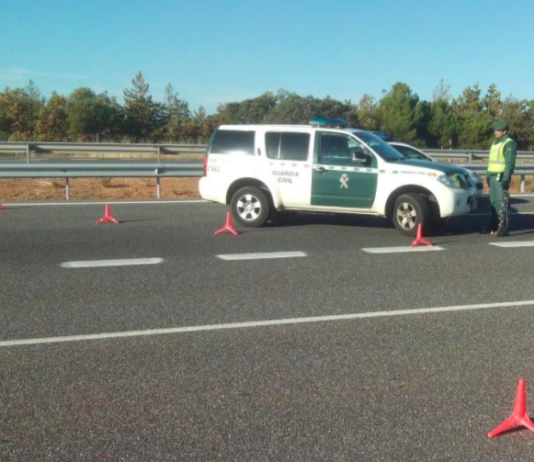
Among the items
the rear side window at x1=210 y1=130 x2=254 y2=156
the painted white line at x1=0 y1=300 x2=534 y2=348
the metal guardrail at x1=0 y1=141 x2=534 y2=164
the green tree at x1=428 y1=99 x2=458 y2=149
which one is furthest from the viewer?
the green tree at x1=428 y1=99 x2=458 y2=149

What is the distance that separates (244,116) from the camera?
67.3 meters

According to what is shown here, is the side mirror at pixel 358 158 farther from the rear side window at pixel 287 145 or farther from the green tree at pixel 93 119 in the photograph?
the green tree at pixel 93 119

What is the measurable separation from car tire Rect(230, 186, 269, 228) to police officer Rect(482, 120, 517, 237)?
3.83 meters

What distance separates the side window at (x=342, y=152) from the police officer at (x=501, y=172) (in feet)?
6.41

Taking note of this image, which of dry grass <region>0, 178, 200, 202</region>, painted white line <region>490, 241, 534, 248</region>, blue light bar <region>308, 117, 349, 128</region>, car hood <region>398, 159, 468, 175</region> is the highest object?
blue light bar <region>308, 117, 349, 128</region>

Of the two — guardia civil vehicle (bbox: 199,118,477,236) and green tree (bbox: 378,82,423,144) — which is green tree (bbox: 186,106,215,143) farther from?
guardia civil vehicle (bbox: 199,118,477,236)

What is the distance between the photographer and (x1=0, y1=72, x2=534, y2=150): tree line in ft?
174

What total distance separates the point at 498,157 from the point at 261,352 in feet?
24.5

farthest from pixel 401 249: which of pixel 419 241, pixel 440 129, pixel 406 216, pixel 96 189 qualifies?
pixel 440 129

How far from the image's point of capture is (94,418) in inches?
188

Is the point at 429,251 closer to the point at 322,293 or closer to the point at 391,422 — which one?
the point at 322,293

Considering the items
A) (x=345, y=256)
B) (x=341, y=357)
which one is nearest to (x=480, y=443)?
(x=341, y=357)

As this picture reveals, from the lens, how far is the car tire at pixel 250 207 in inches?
524

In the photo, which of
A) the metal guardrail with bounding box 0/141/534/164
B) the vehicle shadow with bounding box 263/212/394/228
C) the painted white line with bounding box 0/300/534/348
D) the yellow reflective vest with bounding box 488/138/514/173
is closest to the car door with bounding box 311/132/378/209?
the vehicle shadow with bounding box 263/212/394/228
